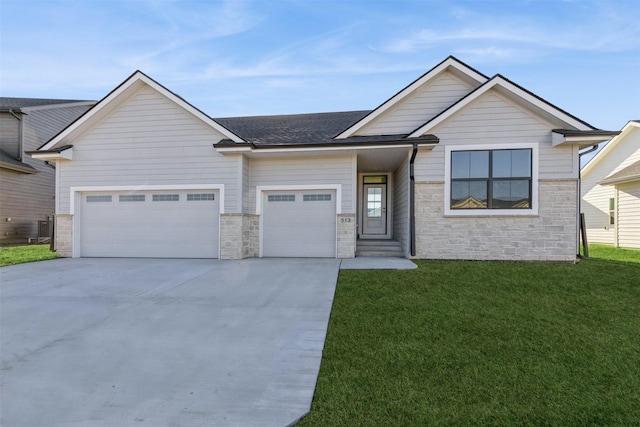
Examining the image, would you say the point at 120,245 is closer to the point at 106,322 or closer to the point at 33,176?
the point at 106,322

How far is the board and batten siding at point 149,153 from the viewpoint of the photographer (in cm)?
929

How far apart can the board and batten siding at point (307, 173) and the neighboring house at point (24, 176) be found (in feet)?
41.1

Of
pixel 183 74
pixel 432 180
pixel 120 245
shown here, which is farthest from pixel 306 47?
pixel 120 245

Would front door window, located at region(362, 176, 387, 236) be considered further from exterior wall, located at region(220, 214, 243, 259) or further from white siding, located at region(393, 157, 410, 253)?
exterior wall, located at region(220, 214, 243, 259)

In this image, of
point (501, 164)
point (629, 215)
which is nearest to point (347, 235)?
point (501, 164)

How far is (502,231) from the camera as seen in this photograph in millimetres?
8406

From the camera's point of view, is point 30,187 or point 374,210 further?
point 30,187

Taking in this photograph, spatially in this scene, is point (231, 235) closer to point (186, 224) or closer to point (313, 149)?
point (186, 224)

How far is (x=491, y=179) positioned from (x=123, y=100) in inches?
471

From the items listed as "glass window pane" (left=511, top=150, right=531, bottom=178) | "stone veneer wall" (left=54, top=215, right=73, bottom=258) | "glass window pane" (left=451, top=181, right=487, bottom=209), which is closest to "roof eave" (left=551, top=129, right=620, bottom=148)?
"glass window pane" (left=511, top=150, right=531, bottom=178)

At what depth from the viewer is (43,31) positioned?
8.41 m

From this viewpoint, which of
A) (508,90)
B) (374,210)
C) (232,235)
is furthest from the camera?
(374,210)

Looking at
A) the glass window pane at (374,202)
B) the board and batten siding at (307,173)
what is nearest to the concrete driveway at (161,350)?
the board and batten siding at (307,173)

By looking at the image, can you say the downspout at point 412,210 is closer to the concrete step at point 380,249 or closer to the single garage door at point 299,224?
the concrete step at point 380,249
